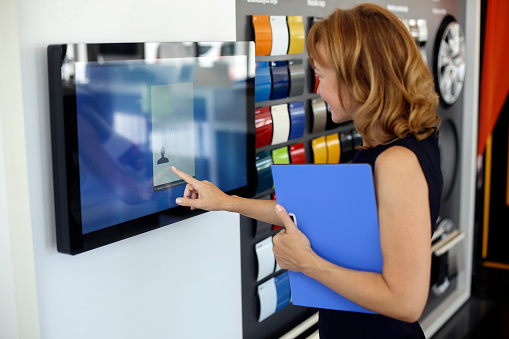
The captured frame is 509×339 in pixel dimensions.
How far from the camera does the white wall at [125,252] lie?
1.32 metres

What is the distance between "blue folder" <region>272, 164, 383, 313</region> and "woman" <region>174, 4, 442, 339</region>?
0.09 feet

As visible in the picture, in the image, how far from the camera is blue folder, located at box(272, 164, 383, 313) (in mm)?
1248

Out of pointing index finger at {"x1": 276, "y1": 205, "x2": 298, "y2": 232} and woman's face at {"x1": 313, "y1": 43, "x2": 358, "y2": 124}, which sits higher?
woman's face at {"x1": 313, "y1": 43, "x2": 358, "y2": 124}

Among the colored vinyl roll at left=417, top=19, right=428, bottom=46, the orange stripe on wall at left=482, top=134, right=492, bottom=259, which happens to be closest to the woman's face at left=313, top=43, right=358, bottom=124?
the colored vinyl roll at left=417, top=19, right=428, bottom=46

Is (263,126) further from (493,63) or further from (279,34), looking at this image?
(493,63)

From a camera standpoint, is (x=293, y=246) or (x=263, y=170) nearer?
(x=293, y=246)

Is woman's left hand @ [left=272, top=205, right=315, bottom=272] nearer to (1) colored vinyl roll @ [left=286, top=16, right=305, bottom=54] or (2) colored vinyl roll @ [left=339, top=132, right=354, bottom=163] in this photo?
(1) colored vinyl roll @ [left=286, top=16, right=305, bottom=54]

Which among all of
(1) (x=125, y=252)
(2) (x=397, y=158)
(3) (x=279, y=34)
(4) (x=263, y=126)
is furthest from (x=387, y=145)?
(3) (x=279, y=34)

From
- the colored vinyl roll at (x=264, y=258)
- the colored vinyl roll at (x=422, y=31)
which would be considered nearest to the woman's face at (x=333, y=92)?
the colored vinyl roll at (x=264, y=258)

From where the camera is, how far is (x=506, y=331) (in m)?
3.70

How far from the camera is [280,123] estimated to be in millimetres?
2246

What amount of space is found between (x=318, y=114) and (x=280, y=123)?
0.31 metres

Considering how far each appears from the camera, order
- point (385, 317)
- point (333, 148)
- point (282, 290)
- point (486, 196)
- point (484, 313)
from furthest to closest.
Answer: point (486, 196), point (484, 313), point (333, 148), point (282, 290), point (385, 317)

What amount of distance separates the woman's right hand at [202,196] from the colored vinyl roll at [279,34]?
2.37 feet
